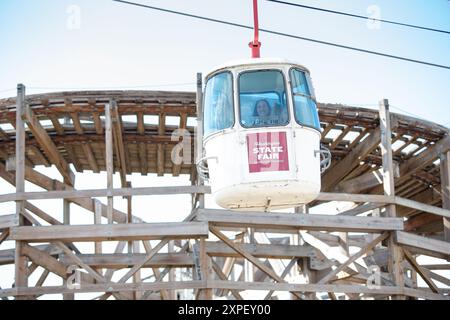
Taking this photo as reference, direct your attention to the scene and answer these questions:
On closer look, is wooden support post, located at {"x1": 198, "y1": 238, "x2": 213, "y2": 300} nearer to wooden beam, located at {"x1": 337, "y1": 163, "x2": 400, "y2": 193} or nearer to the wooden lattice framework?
the wooden lattice framework

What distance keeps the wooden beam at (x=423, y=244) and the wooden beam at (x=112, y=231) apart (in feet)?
15.8

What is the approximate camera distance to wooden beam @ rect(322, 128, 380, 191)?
25334mm

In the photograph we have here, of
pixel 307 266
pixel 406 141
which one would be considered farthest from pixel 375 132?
pixel 307 266

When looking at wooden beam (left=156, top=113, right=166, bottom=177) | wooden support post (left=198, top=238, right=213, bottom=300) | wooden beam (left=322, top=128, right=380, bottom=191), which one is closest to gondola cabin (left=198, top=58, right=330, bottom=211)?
wooden support post (left=198, top=238, right=213, bottom=300)

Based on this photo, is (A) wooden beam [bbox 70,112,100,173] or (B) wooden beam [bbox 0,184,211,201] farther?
(A) wooden beam [bbox 70,112,100,173]

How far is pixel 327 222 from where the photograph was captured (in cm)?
2377

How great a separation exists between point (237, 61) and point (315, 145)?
6.64 feet

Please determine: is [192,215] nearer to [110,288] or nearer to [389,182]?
[110,288]

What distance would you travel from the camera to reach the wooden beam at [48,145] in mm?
24003

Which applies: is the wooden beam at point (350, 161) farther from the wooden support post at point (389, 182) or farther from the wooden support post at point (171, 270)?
the wooden support post at point (171, 270)

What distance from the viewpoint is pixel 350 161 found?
2681cm

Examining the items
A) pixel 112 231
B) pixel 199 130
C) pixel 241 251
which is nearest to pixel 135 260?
pixel 112 231

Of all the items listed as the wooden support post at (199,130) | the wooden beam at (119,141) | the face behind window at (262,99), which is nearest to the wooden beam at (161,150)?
the wooden beam at (119,141)
